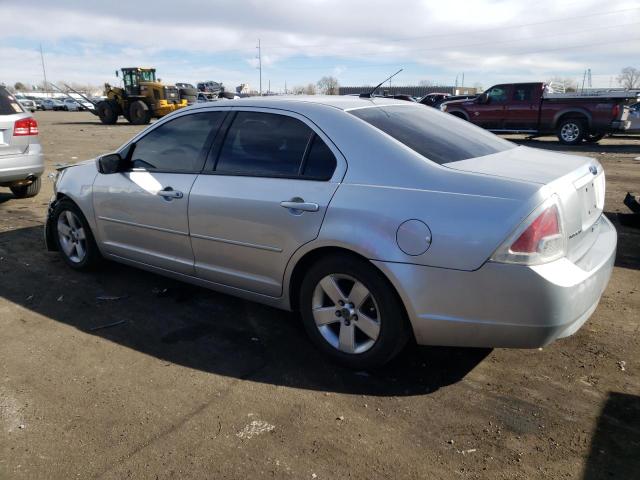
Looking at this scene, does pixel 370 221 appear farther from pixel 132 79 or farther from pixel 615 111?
pixel 132 79

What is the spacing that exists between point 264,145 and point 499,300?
73.2 inches

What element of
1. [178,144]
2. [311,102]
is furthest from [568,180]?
[178,144]

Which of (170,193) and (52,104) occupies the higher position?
(52,104)

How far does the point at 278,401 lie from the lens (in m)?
2.96

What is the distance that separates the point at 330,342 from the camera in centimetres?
330

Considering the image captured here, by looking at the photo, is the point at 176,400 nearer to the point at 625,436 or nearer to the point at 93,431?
the point at 93,431

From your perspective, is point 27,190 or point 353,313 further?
point 27,190

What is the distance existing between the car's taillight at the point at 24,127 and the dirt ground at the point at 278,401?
3.79 meters

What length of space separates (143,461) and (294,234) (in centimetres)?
149

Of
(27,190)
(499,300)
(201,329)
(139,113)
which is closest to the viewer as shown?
(499,300)

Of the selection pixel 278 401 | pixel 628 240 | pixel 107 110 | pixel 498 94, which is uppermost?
pixel 498 94

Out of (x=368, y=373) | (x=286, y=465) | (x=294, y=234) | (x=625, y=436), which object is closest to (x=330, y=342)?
(x=368, y=373)

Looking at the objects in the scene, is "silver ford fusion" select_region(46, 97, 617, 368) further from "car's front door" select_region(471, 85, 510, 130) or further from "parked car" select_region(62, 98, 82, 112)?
"parked car" select_region(62, 98, 82, 112)

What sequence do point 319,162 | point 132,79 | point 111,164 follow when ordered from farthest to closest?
point 132,79
point 111,164
point 319,162
